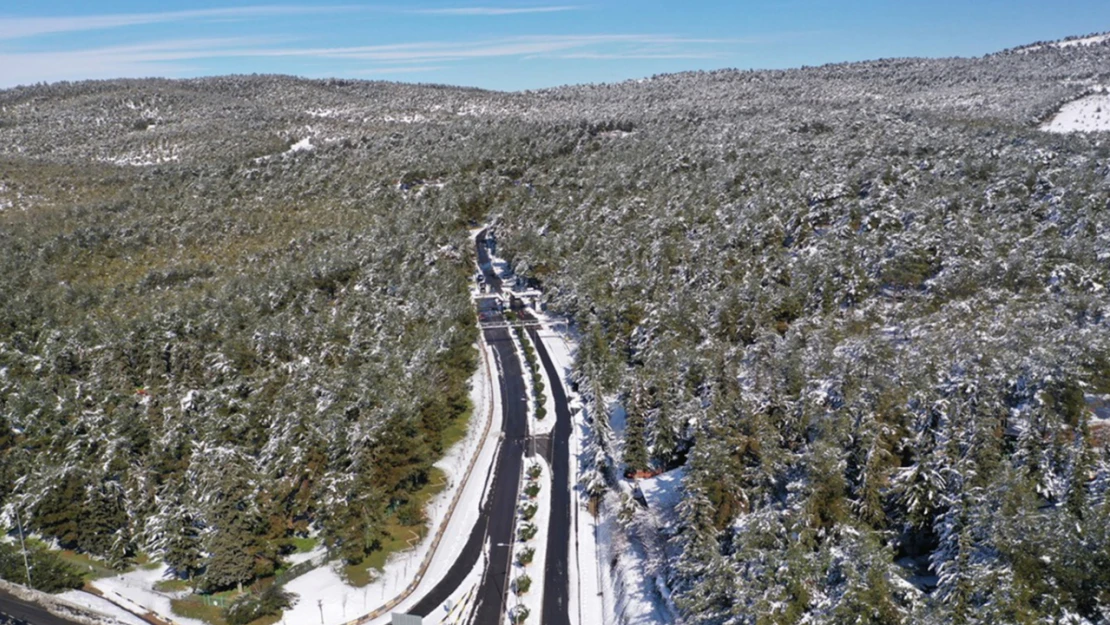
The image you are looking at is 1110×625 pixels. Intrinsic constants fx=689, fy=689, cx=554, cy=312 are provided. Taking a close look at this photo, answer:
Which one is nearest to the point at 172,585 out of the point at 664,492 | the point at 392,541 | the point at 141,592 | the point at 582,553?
the point at 141,592

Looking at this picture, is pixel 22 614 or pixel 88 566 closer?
pixel 22 614

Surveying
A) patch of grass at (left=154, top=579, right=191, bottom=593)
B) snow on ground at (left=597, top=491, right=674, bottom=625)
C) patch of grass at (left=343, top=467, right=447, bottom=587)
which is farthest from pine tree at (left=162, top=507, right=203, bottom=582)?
snow on ground at (left=597, top=491, right=674, bottom=625)

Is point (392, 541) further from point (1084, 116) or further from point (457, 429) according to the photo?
point (1084, 116)

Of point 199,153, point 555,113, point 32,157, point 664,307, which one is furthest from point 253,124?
point 664,307

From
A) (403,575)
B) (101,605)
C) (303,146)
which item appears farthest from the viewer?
(303,146)

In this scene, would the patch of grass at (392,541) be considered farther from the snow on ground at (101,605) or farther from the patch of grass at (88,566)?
the patch of grass at (88,566)

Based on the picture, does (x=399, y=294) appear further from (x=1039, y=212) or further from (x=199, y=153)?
(x=199, y=153)

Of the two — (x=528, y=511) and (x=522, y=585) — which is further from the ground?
(x=528, y=511)
